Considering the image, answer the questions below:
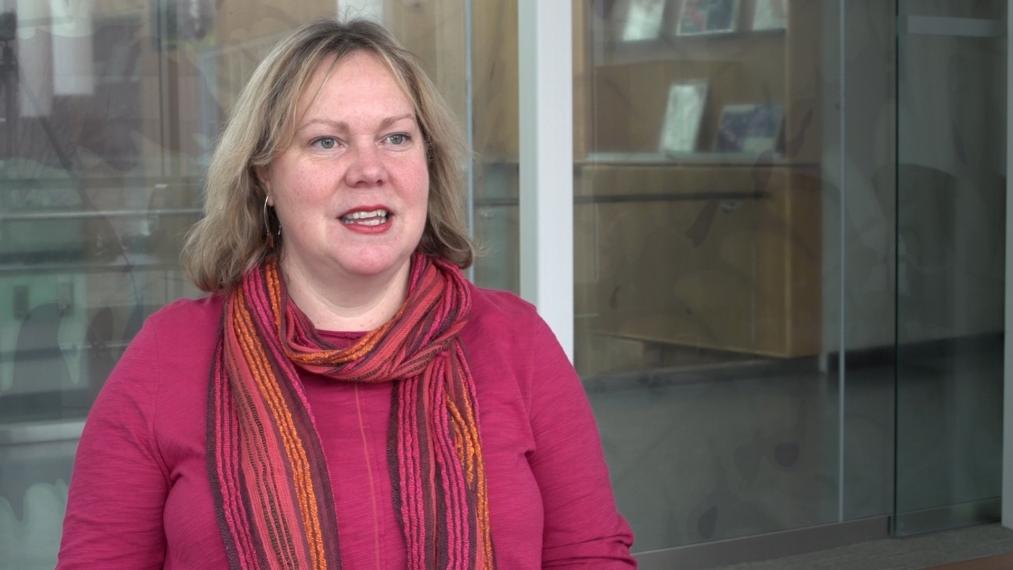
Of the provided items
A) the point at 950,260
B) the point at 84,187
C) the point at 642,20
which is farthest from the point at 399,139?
the point at 950,260

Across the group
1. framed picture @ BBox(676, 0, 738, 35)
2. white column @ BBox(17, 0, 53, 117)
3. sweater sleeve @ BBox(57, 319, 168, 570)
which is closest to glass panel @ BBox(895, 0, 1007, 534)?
framed picture @ BBox(676, 0, 738, 35)

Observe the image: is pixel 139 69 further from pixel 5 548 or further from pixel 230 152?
pixel 230 152

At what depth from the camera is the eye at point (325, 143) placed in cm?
206

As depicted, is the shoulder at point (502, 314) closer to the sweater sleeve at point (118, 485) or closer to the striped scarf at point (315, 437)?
the striped scarf at point (315, 437)

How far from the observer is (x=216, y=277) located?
221 cm

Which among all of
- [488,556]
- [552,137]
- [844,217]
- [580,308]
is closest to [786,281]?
[844,217]

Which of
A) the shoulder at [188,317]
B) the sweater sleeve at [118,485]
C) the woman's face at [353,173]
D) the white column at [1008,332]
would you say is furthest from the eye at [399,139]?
the white column at [1008,332]

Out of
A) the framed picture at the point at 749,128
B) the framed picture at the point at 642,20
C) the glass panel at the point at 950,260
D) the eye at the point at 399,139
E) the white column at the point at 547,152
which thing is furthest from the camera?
the glass panel at the point at 950,260

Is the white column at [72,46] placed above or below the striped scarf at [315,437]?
above

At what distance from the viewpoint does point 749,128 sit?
4832 millimetres

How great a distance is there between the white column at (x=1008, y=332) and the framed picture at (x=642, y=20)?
1500 millimetres

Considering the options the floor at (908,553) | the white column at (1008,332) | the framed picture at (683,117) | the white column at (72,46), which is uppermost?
the white column at (72,46)

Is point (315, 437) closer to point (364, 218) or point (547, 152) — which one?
point (364, 218)

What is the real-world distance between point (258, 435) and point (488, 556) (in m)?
0.38
